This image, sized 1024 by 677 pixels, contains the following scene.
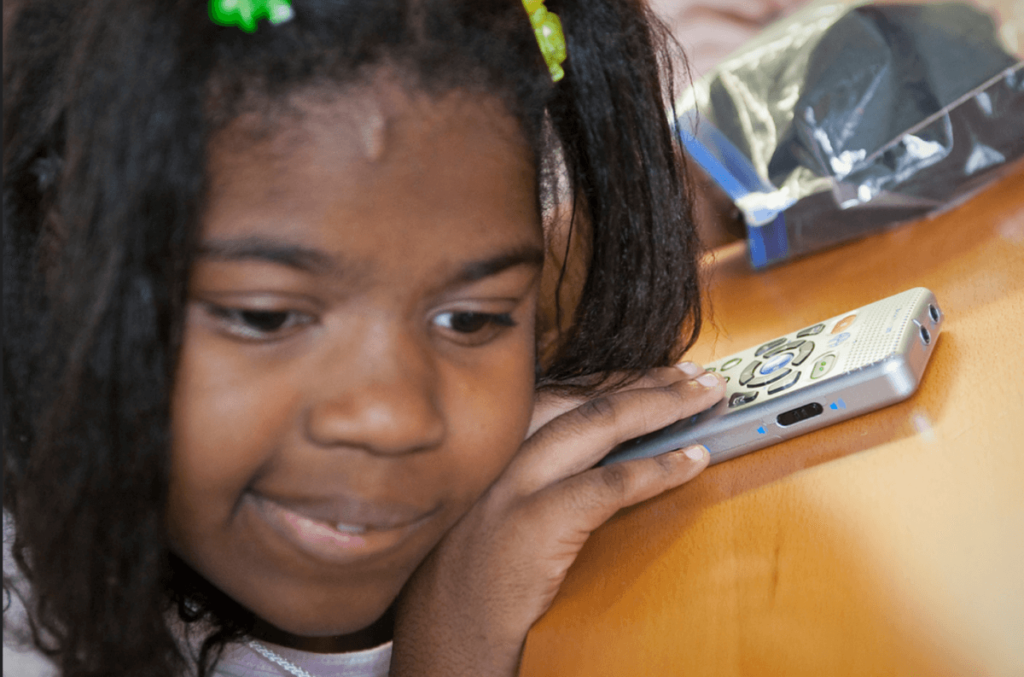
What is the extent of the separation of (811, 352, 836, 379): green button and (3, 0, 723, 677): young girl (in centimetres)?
6

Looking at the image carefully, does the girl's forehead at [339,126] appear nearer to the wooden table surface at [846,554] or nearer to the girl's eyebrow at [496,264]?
the girl's eyebrow at [496,264]

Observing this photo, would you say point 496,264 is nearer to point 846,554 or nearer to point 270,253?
point 270,253

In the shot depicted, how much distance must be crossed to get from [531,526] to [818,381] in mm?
184

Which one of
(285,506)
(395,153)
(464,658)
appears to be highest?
(395,153)

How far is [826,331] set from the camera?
573mm

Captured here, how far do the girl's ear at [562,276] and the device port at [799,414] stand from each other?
17cm

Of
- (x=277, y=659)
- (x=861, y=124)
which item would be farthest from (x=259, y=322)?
(x=861, y=124)

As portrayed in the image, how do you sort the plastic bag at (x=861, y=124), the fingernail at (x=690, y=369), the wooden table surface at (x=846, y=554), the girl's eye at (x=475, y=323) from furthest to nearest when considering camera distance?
the plastic bag at (x=861, y=124) < the fingernail at (x=690, y=369) < the girl's eye at (x=475, y=323) < the wooden table surface at (x=846, y=554)

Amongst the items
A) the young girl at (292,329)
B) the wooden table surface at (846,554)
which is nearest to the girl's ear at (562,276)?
the young girl at (292,329)

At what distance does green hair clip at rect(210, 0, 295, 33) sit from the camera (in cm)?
40

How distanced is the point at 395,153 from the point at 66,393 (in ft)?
0.61

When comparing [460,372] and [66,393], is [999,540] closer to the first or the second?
[460,372]

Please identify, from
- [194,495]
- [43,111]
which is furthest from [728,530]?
[43,111]

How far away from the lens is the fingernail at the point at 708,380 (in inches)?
22.0
